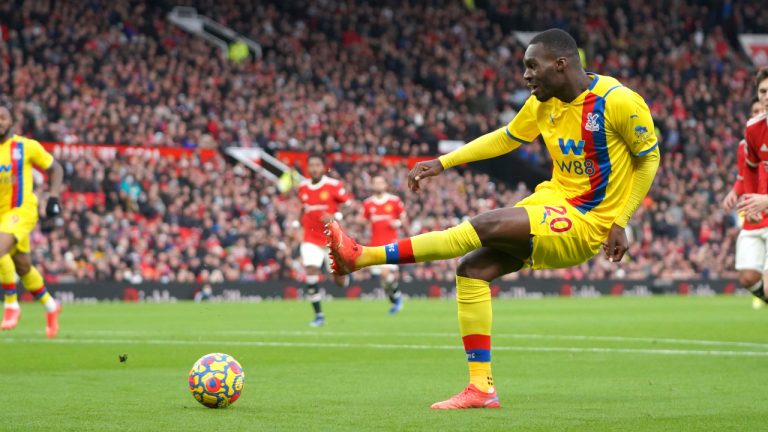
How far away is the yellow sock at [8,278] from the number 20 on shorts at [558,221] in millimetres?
9027

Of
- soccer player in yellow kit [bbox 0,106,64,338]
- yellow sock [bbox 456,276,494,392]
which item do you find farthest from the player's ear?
soccer player in yellow kit [bbox 0,106,64,338]

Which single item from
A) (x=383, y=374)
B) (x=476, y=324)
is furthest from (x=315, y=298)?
(x=476, y=324)

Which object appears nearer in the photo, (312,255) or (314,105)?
(312,255)

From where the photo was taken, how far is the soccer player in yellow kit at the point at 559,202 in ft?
24.8

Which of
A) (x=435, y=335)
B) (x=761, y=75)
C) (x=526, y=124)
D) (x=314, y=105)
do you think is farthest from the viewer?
(x=314, y=105)

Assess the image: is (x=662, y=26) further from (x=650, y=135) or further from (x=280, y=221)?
(x=650, y=135)

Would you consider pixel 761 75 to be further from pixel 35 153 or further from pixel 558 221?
pixel 35 153

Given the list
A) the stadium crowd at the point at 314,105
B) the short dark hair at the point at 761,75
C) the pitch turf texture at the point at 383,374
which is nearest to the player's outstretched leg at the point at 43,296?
the pitch turf texture at the point at 383,374

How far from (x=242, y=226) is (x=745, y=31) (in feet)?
83.8

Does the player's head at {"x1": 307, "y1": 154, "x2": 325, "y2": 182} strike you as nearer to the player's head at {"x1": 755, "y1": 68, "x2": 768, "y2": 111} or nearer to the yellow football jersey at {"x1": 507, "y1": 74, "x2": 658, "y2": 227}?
the player's head at {"x1": 755, "y1": 68, "x2": 768, "y2": 111}

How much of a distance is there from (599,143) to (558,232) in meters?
0.65

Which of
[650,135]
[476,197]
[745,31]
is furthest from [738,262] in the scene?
[745,31]

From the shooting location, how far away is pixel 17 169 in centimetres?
1441

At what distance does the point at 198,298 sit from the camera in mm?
29234
